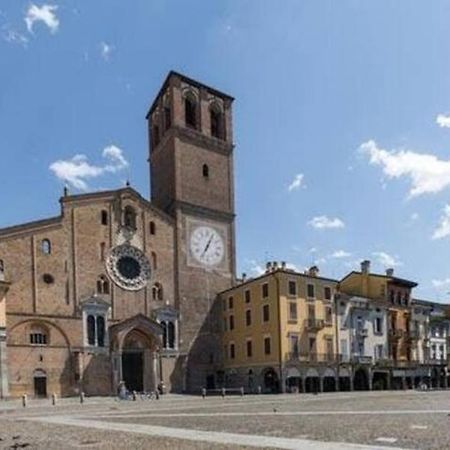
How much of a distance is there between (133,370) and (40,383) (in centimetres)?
811

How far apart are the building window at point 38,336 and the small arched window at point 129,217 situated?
1155 cm

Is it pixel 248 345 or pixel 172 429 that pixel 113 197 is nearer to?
pixel 248 345

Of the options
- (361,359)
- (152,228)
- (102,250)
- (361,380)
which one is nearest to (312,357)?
(361,359)

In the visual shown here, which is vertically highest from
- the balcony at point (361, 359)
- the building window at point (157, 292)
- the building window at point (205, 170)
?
the building window at point (205, 170)

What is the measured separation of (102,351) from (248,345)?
12.6 m

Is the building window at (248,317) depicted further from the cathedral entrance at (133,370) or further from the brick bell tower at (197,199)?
the cathedral entrance at (133,370)

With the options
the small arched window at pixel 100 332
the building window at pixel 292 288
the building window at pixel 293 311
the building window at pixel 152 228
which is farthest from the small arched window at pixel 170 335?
the building window at pixel 292 288

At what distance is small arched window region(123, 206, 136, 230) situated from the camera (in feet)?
186

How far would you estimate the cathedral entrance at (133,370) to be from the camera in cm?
5388

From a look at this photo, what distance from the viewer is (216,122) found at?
65.7m

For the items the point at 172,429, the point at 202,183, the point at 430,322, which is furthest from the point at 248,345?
the point at 172,429

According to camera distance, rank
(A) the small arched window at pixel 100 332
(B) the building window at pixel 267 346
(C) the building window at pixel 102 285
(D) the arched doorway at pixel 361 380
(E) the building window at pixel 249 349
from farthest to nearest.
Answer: (D) the arched doorway at pixel 361 380, (E) the building window at pixel 249 349, (B) the building window at pixel 267 346, (C) the building window at pixel 102 285, (A) the small arched window at pixel 100 332

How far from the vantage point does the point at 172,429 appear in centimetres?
1872

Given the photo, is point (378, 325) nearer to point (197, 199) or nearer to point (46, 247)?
point (197, 199)
